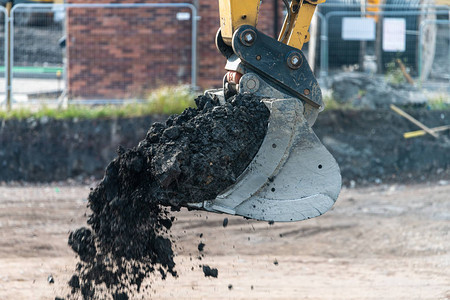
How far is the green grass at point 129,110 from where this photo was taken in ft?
44.9

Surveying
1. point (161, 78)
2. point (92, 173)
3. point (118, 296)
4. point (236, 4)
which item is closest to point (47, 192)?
point (92, 173)

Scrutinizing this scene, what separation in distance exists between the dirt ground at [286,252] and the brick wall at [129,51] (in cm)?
336

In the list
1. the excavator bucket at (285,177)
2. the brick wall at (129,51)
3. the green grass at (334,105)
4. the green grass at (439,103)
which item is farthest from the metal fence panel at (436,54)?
the excavator bucket at (285,177)

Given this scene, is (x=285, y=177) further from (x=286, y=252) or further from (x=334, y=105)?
(x=334, y=105)

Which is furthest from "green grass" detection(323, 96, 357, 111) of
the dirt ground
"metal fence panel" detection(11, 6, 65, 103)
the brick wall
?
"metal fence panel" detection(11, 6, 65, 103)

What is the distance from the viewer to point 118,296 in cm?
567

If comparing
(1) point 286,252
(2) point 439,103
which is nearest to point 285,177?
(1) point 286,252

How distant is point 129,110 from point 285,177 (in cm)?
890

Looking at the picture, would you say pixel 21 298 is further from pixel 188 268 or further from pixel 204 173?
pixel 204 173

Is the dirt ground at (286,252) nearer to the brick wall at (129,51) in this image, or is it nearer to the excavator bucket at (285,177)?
the excavator bucket at (285,177)

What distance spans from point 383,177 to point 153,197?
8.84m

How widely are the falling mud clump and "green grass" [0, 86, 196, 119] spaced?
776cm

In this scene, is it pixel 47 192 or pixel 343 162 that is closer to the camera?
pixel 47 192

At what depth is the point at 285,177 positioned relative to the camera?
5.30 metres
